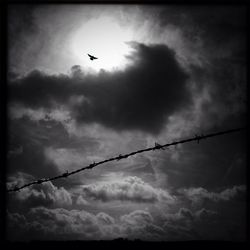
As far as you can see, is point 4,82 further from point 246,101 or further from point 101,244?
point 246,101

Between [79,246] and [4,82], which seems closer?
[79,246]

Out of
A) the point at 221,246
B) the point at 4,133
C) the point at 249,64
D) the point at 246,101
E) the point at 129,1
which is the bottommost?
the point at 221,246

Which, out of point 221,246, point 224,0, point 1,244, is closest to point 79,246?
point 1,244

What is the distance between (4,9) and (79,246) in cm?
390

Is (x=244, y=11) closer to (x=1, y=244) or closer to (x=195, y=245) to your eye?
(x=195, y=245)

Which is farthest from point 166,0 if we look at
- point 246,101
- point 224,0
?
point 246,101

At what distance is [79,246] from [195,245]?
26.5 inches

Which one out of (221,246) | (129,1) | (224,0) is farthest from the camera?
(224,0)

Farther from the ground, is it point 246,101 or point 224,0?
point 224,0

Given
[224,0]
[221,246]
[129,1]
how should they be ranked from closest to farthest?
[221,246]
[129,1]
[224,0]

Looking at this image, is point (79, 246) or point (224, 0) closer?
point (79, 246)

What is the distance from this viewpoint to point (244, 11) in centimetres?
493

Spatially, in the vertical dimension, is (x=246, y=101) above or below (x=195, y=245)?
above

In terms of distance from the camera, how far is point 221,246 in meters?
1.80
